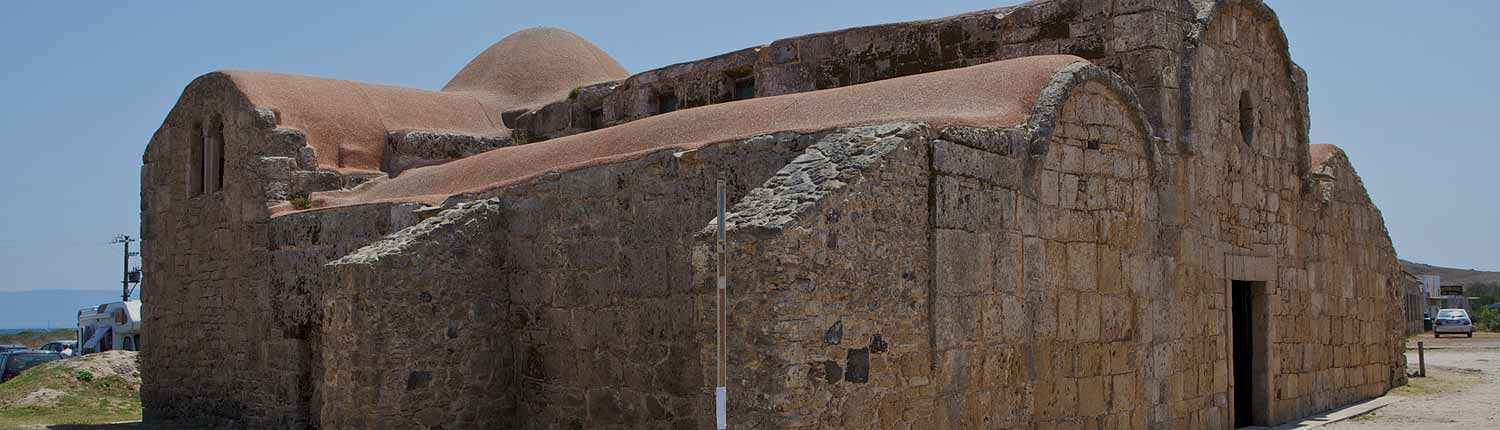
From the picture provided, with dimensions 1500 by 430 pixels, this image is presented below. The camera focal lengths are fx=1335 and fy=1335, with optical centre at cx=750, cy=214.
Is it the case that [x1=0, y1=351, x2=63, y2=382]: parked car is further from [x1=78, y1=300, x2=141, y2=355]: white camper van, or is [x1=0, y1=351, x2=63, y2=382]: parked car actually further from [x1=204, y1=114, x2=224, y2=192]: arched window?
[x1=204, y1=114, x2=224, y2=192]: arched window

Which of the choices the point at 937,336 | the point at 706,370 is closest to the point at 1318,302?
the point at 937,336

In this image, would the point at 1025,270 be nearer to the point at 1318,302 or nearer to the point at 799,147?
the point at 799,147

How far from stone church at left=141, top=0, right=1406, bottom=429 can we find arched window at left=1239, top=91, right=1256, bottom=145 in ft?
0.06

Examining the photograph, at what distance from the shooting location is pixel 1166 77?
32.2ft

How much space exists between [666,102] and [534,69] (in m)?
3.83

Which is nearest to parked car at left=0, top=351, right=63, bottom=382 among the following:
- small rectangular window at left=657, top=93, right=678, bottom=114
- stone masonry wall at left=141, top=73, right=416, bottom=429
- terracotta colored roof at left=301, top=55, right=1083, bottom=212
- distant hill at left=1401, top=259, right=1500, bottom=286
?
stone masonry wall at left=141, top=73, right=416, bottom=429

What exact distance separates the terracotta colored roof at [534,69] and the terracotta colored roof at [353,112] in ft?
2.51

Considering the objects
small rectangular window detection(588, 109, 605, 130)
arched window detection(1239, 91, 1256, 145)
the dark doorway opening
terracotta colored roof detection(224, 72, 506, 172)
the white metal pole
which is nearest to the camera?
the white metal pole

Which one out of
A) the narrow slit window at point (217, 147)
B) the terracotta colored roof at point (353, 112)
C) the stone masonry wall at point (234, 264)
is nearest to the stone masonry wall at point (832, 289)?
the stone masonry wall at point (234, 264)

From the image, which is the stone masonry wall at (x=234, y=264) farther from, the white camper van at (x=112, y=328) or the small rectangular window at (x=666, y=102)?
the white camper van at (x=112, y=328)

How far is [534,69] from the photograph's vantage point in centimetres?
1716

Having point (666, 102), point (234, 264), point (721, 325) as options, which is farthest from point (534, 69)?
point (721, 325)

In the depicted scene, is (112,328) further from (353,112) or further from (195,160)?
(353,112)

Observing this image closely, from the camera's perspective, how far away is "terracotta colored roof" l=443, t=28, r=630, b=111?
16.7 m
